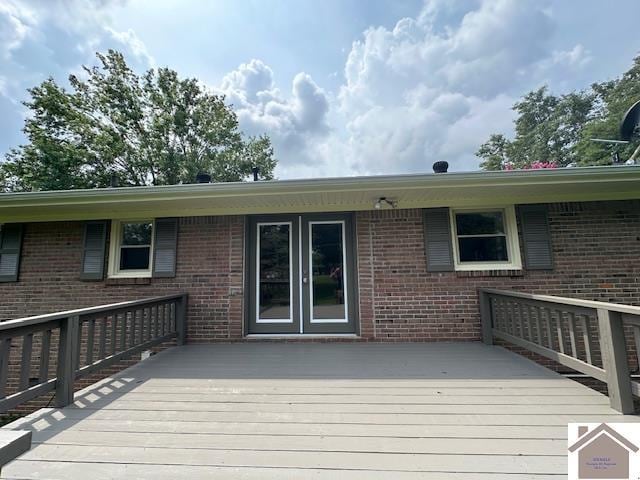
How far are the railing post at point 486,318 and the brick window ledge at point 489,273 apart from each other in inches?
10.8

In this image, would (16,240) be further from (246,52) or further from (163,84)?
(163,84)

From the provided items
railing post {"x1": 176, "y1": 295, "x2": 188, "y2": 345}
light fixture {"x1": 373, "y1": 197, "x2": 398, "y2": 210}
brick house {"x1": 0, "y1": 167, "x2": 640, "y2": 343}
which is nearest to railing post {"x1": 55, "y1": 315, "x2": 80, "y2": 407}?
railing post {"x1": 176, "y1": 295, "x2": 188, "y2": 345}

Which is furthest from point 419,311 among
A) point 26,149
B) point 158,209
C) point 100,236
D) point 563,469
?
point 26,149

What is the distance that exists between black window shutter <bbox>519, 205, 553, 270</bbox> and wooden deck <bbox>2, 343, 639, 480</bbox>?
1.63 m

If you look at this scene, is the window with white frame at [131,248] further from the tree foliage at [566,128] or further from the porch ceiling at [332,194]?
the tree foliage at [566,128]

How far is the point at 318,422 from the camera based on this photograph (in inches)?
76.7

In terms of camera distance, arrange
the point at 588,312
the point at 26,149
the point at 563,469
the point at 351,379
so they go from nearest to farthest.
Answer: the point at 563,469
the point at 588,312
the point at 351,379
the point at 26,149

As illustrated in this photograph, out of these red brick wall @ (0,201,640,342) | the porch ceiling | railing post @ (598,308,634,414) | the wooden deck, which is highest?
the porch ceiling

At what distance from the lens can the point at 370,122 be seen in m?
9.02

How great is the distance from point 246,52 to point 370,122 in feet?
13.4

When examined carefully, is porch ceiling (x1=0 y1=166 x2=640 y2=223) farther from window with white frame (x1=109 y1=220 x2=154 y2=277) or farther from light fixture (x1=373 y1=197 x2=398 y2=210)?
window with white frame (x1=109 y1=220 x2=154 y2=277)

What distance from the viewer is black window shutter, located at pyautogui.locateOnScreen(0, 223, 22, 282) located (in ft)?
14.9

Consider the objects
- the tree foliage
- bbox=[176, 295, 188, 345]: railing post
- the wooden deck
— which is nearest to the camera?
the wooden deck

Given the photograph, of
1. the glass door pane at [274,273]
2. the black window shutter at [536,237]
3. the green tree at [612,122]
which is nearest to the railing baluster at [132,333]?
the glass door pane at [274,273]
